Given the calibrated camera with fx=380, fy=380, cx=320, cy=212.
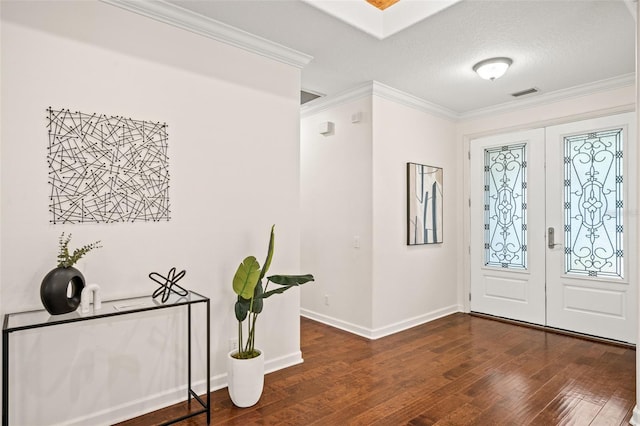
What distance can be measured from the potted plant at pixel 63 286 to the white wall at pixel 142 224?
0.17 meters

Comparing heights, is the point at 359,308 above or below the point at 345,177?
below

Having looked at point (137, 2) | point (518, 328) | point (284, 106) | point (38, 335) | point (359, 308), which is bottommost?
point (518, 328)

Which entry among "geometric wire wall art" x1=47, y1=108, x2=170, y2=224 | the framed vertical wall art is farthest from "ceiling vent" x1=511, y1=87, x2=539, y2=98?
"geometric wire wall art" x1=47, y1=108, x2=170, y2=224

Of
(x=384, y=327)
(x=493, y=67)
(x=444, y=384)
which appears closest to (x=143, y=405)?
(x=444, y=384)

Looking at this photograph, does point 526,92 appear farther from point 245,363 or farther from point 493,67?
point 245,363

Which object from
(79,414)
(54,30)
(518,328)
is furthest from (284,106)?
(518,328)

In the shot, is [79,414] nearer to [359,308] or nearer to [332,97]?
[359,308]

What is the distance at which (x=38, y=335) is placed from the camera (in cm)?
213

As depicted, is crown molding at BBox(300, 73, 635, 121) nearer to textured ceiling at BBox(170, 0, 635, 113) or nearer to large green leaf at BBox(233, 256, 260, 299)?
textured ceiling at BBox(170, 0, 635, 113)

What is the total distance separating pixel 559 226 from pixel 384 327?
2285 mm

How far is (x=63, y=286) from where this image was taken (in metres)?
1.98

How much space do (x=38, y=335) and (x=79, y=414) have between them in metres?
0.54

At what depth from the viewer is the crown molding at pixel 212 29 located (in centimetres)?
249

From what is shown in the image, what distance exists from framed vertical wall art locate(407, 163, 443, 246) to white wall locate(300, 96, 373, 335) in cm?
64
